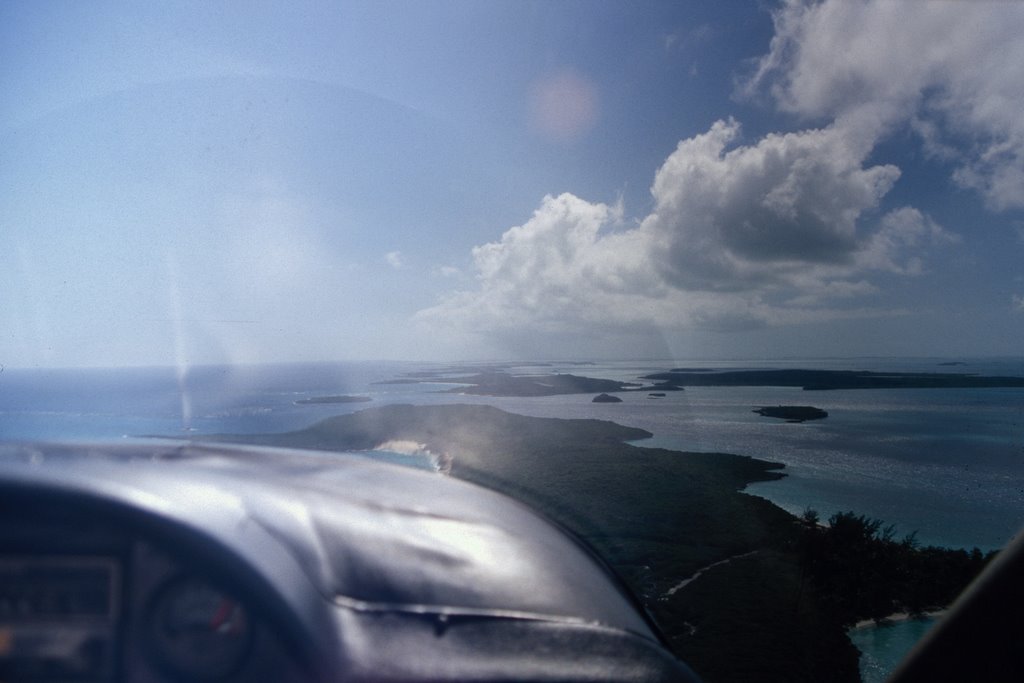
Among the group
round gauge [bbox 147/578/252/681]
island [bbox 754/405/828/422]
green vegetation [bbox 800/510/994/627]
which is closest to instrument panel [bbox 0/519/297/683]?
round gauge [bbox 147/578/252/681]

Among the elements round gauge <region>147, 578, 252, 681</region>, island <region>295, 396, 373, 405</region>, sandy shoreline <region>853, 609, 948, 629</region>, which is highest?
round gauge <region>147, 578, 252, 681</region>

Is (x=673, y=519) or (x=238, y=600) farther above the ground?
(x=238, y=600)

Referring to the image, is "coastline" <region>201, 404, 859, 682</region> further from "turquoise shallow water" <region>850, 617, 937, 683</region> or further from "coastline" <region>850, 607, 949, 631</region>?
"coastline" <region>850, 607, 949, 631</region>

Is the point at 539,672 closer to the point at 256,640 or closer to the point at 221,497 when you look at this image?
the point at 256,640

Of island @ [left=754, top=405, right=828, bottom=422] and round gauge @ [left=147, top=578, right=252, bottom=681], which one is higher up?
round gauge @ [left=147, top=578, right=252, bottom=681]

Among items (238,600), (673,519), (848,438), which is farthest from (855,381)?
(238,600)

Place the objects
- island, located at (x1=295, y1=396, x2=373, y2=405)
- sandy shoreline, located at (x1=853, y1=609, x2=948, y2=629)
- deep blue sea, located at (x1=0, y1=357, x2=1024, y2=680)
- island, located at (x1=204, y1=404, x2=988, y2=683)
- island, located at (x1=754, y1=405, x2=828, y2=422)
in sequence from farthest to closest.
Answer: island, located at (x1=754, y1=405, x2=828, y2=422) < island, located at (x1=295, y1=396, x2=373, y2=405) < deep blue sea, located at (x1=0, y1=357, x2=1024, y2=680) < sandy shoreline, located at (x1=853, y1=609, x2=948, y2=629) < island, located at (x1=204, y1=404, x2=988, y2=683)

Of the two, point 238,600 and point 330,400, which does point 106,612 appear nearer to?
point 238,600
